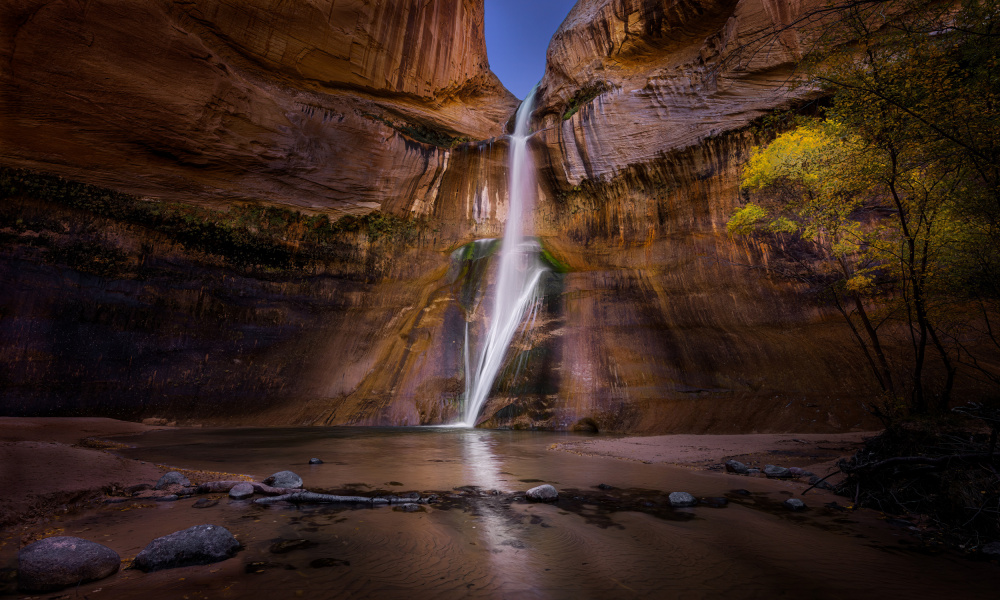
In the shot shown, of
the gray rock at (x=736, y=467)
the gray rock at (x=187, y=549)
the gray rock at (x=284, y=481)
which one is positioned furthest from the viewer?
the gray rock at (x=736, y=467)

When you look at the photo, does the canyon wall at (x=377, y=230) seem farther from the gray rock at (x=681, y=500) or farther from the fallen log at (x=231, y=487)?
the fallen log at (x=231, y=487)

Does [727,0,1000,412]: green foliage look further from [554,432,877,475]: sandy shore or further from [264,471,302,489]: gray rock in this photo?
[264,471,302,489]: gray rock

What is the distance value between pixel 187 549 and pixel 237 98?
17.8 m

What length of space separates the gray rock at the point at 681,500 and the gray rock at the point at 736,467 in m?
2.17

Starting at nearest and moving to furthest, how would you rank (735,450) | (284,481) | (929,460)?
(929,460) → (284,481) → (735,450)

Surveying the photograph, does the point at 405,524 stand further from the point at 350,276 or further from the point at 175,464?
the point at 350,276

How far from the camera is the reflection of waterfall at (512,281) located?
16.8m

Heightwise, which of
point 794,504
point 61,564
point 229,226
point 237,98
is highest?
point 237,98

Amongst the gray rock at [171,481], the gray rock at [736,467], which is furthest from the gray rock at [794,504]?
the gray rock at [171,481]

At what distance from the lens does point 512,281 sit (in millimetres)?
19250

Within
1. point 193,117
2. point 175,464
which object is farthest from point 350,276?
point 175,464

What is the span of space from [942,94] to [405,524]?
725cm

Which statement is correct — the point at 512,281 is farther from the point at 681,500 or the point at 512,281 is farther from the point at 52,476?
the point at 52,476

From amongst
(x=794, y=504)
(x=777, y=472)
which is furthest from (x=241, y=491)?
(x=777, y=472)
